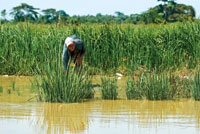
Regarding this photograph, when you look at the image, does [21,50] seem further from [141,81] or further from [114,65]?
[141,81]

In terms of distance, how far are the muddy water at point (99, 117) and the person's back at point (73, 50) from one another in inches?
40.8

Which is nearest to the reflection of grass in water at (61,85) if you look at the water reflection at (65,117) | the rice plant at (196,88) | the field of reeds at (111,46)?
the water reflection at (65,117)

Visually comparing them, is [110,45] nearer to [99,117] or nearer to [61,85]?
[61,85]

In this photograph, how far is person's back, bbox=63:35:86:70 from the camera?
9422 millimetres

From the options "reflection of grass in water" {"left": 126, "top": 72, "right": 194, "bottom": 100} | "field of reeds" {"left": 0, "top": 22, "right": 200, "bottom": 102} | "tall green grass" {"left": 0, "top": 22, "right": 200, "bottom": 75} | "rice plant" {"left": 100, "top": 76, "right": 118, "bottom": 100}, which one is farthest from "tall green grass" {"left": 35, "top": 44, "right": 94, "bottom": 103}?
"tall green grass" {"left": 0, "top": 22, "right": 200, "bottom": 75}

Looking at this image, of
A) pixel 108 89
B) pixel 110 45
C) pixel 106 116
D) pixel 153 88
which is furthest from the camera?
pixel 110 45

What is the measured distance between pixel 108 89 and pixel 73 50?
118cm

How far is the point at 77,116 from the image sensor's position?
7270 millimetres

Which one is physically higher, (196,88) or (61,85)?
(61,85)

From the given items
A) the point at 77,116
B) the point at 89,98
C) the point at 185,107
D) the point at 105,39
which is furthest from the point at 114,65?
the point at 77,116

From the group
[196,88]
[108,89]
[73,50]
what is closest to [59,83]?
[108,89]

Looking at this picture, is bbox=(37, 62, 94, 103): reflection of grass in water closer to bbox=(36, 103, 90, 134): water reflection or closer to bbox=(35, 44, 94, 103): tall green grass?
bbox=(35, 44, 94, 103): tall green grass

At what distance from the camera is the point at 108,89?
916cm

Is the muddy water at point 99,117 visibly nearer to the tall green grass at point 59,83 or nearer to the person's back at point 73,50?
the tall green grass at point 59,83
